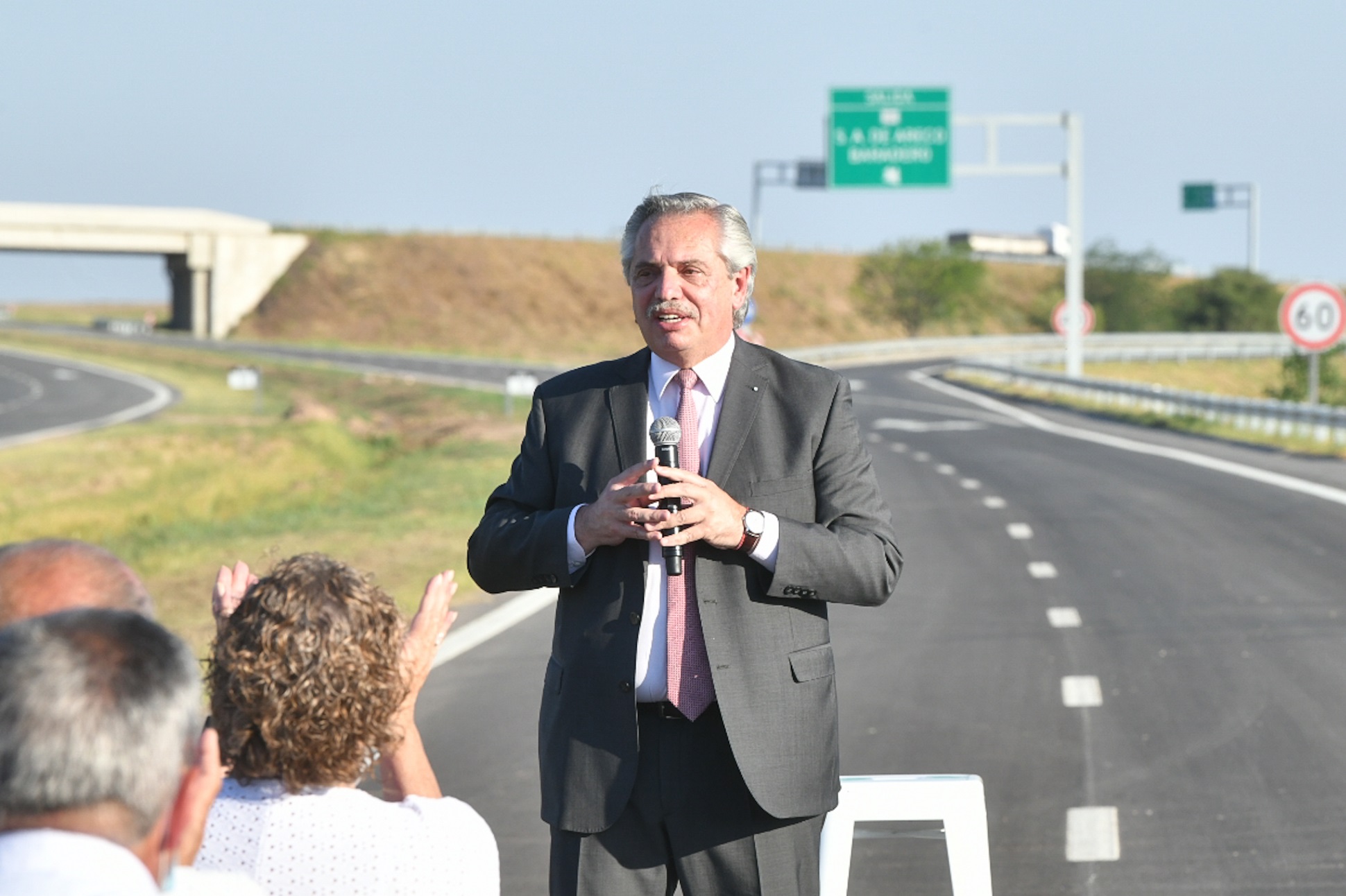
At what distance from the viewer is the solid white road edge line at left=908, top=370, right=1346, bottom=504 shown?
18.5 m

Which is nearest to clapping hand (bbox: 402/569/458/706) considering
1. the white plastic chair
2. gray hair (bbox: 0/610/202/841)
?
gray hair (bbox: 0/610/202/841)

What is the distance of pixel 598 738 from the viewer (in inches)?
139

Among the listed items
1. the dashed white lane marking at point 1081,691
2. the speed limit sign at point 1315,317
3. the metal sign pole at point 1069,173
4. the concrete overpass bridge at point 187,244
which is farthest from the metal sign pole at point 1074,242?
the concrete overpass bridge at point 187,244

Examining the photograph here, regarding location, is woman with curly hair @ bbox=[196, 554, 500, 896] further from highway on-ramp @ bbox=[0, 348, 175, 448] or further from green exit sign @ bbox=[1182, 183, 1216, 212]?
green exit sign @ bbox=[1182, 183, 1216, 212]

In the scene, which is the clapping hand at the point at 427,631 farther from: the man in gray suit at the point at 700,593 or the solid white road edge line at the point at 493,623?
the solid white road edge line at the point at 493,623

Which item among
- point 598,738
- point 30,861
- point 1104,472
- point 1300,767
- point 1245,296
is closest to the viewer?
point 30,861

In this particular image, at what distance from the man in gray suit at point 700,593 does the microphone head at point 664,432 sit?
0.28 feet

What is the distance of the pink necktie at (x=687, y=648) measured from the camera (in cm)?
350

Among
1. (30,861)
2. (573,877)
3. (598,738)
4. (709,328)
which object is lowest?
(573,877)

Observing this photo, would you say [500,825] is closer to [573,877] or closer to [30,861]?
[573,877]

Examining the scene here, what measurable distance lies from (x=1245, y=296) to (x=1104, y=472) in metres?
84.5

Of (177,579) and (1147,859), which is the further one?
(177,579)

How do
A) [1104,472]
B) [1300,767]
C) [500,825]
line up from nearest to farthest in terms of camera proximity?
[500,825], [1300,767], [1104,472]

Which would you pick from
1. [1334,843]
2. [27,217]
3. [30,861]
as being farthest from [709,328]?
[27,217]
